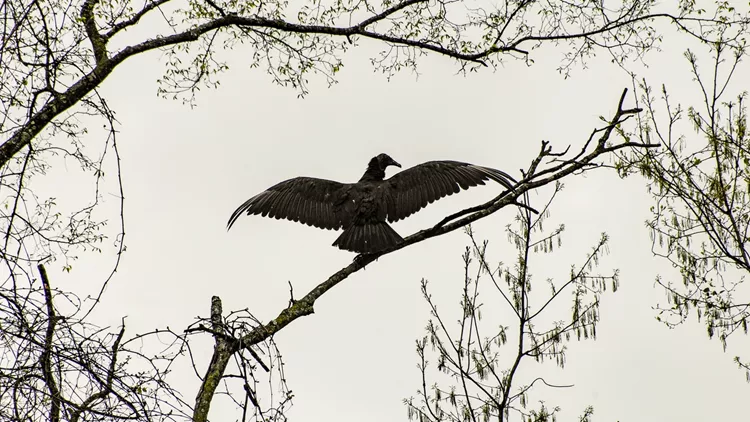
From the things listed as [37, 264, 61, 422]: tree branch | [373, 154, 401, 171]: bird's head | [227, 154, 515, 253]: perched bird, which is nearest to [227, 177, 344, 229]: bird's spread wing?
[227, 154, 515, 253]: perched bird

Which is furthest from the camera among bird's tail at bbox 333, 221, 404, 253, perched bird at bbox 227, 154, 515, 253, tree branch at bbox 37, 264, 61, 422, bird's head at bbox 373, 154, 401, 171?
bird's head at bbox 373, 154, 401, 171

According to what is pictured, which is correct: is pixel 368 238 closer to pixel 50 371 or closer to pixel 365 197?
pixel 365 197

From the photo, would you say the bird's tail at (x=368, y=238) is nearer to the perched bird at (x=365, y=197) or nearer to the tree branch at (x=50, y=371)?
the perched bird at (x=365, y=197)

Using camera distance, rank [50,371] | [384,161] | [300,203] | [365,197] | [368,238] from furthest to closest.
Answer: [384,161]
[300,203]
[365,197]
[368,238]
[50,371]

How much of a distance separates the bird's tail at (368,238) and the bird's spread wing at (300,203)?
59 centimetres

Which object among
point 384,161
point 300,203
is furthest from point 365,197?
point 384,161

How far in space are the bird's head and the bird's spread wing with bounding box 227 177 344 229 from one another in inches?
26.0

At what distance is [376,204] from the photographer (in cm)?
689

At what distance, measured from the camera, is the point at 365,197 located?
705 centimetres

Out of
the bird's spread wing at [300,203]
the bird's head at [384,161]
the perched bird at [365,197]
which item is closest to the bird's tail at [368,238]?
the perched bird at [365,197]

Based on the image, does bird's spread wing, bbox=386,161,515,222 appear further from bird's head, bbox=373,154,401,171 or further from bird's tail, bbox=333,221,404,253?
bird's head, bbox=373,154,401,171

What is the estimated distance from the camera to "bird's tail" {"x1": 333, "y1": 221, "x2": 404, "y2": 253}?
20.6 feet

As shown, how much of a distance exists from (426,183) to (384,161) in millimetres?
1002

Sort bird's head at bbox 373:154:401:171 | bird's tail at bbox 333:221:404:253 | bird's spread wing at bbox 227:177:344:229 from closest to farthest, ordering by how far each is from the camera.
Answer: bird's tail at bbox 333:221:404:253
bird's spread wing at bbox 227:177:344:229
bird's head at bbox 373:154:401:171
